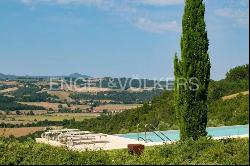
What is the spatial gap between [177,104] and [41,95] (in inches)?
3551

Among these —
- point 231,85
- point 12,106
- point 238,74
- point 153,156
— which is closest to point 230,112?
point 231,85

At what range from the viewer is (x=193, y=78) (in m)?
16.3

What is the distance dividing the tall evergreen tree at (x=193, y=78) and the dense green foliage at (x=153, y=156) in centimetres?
255

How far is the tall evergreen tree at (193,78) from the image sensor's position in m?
16.3

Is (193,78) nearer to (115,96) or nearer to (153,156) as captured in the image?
(153,156)

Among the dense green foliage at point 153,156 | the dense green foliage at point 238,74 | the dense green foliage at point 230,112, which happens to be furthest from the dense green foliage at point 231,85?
the dense green foliage at point 153,156

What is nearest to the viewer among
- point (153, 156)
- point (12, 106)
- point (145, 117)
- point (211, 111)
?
point (153, 156)

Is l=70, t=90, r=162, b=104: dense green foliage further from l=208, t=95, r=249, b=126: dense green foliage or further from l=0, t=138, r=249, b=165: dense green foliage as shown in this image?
l=0, t=138, r=249, b=165: dense green foliage

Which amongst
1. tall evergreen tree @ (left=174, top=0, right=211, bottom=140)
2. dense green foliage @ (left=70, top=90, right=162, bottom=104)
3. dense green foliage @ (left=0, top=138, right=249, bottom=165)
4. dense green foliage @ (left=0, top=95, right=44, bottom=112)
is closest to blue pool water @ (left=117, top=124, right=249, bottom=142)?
tall evergreen tree @ (left=174, top=0, right=211, bottom=140)

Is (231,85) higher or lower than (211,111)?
higher

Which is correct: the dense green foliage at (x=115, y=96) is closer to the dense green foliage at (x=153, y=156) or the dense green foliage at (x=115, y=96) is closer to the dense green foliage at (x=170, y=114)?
the dense green foliage at (x=170, y=114)

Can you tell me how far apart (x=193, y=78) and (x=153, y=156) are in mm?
4870

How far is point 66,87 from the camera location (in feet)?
395

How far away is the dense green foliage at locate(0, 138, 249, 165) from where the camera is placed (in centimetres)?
1023
